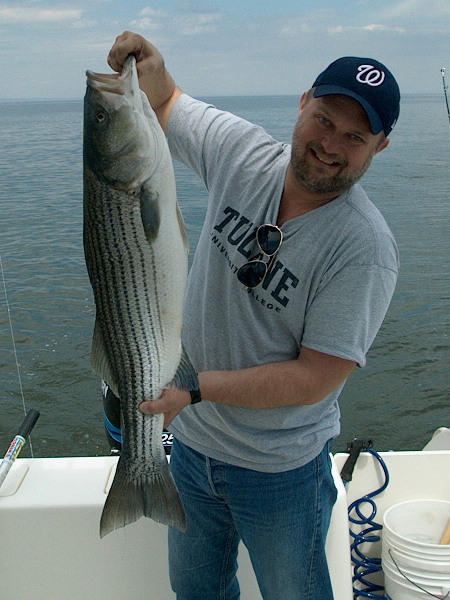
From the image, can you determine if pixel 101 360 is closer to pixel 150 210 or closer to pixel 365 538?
pixel 150 210

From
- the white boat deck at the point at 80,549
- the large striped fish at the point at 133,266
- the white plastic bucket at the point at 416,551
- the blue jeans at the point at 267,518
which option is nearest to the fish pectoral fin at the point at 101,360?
the large striped fish at the point at 133,266

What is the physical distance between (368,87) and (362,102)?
0.19 feet

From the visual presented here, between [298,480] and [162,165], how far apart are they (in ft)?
4.13

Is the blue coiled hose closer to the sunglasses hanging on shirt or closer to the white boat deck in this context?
the white boat deck

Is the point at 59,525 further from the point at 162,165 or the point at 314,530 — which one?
the point at 162,165

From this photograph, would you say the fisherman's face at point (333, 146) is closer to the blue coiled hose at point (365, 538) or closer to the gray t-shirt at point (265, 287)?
the gray t-shirt at point (265, 287)

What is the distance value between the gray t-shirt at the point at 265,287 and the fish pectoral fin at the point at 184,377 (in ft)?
0.82

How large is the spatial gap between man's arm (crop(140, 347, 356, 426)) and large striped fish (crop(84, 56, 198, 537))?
104 millimetres

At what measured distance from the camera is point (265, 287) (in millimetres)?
2316

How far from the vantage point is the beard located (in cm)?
222

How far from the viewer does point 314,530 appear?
246 centimetres

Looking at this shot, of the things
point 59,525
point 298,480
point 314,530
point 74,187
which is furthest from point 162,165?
point 74,187

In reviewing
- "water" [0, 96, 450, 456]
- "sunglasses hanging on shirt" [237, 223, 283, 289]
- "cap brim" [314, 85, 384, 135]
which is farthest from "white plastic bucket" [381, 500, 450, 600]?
"water" [0, 96, 450, 456]

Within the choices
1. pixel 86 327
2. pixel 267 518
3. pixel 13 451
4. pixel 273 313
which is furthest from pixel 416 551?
pixel 86 327
